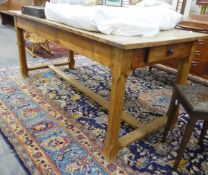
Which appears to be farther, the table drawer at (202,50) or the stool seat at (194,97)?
the table drawer at (202,50)

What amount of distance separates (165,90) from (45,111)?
1376 millimetres

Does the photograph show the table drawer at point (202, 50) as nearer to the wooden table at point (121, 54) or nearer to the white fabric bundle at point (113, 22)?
the wooden table at point (121, 54)

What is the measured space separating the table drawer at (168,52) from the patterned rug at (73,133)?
63cm

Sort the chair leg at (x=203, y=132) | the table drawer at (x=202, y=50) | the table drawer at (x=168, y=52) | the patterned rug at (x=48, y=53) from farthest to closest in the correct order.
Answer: the patterned rug at (x=48, y=53), the table drawer at (x=202, y=50), the chair leg at (x=203, y=132), the table drawer at (x=168, y=52)

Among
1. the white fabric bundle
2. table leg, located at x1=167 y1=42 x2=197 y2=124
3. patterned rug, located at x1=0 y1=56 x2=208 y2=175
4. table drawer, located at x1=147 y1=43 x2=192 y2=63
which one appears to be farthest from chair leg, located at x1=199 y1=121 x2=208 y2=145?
the white fabric bundle

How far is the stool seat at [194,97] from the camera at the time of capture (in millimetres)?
1111

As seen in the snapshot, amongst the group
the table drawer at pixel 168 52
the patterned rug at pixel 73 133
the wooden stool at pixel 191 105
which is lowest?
the patterned rug at pixel 73 133

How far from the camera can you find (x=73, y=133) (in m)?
1.57

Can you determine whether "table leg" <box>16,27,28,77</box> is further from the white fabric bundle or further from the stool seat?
the stool seat

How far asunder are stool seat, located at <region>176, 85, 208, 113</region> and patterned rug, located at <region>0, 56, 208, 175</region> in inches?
17.3

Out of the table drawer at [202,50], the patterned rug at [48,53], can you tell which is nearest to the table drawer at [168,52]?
the table drawer at [202,50]

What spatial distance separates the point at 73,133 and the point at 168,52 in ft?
2.90

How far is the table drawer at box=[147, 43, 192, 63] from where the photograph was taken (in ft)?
3.92

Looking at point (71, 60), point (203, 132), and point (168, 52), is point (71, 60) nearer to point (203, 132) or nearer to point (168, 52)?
point (168, 52)
